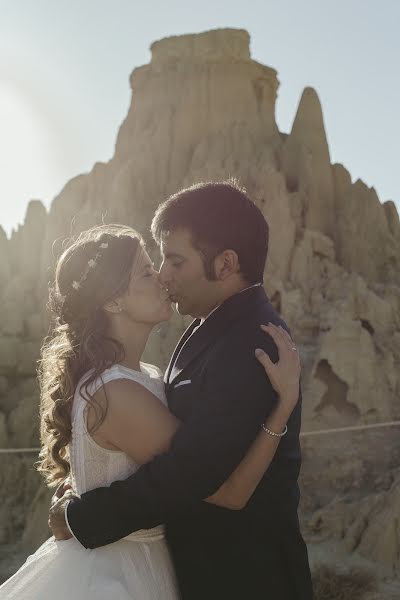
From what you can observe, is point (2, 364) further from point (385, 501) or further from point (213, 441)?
point (213, 441)

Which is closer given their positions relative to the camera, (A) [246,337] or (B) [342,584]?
(A) [246,337]

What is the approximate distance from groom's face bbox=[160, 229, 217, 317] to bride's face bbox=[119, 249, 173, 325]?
4 cm

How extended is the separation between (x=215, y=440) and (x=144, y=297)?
692 mm

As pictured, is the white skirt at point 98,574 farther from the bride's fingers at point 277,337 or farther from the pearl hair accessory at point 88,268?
the pearl hair accessory at point 88,268

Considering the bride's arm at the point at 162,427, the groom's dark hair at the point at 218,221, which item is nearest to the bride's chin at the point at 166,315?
the groom's dark hair at the point at 218,221

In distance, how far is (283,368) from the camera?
2016 mm

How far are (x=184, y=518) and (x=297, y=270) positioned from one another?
40.5ft

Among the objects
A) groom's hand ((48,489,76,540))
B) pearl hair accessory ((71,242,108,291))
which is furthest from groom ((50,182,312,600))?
pearl hair accessory ((71,242,108,291))

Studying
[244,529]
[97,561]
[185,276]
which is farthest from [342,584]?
[185,276]

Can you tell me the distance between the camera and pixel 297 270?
14.1 meters

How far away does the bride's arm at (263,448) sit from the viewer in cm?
192

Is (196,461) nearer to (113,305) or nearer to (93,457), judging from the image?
(93,457)

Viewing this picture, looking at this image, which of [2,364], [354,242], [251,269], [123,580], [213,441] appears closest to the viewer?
[213,441]

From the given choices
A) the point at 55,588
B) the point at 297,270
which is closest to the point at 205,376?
the point at 55,588
